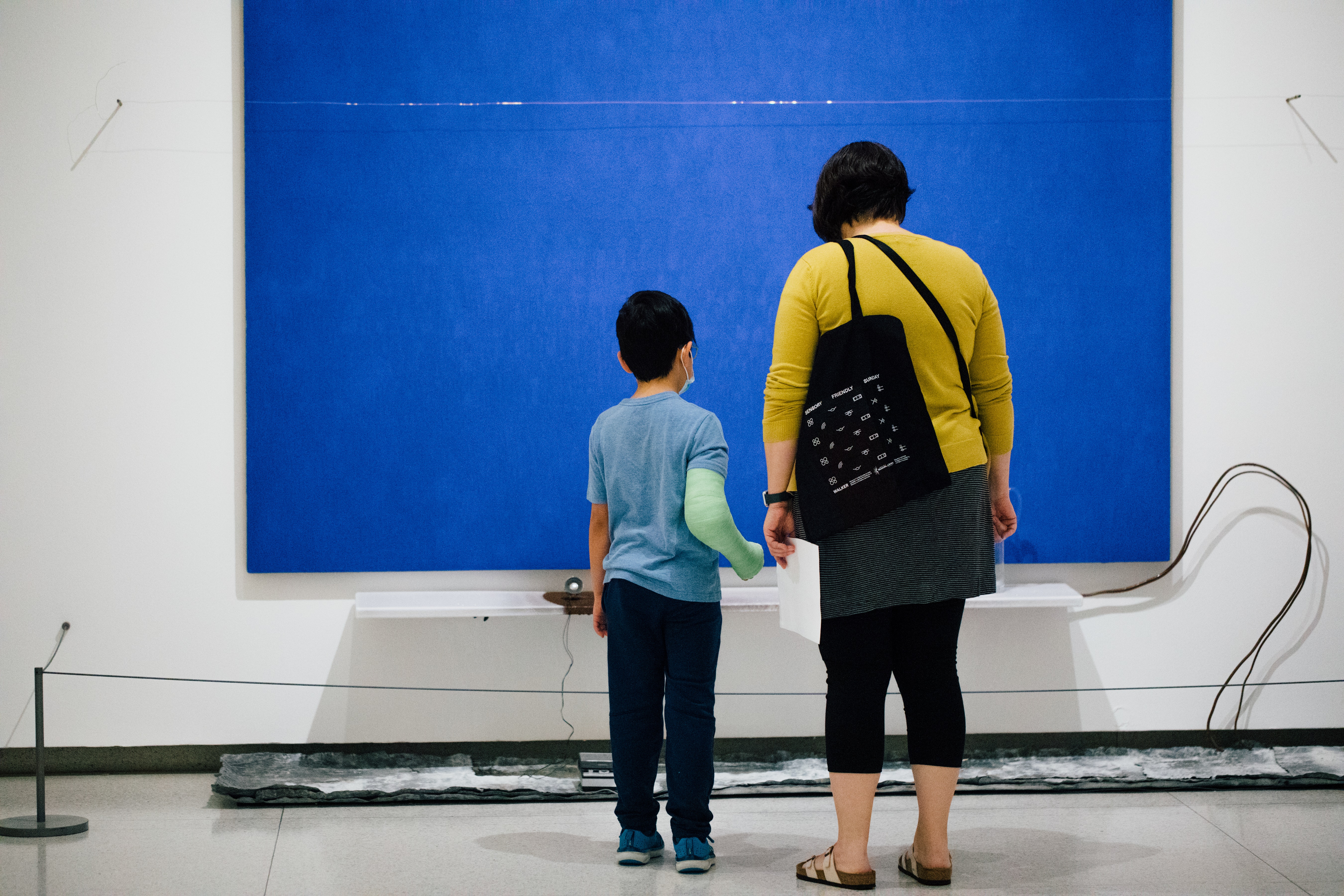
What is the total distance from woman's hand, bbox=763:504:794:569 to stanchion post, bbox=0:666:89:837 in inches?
63.0

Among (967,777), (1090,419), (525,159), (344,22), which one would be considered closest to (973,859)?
(967,777)

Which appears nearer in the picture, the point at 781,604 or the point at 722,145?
the point at 781,604

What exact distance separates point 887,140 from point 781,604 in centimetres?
165

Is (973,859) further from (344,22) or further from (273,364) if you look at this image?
(344,22)

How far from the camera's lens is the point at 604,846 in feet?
7.75

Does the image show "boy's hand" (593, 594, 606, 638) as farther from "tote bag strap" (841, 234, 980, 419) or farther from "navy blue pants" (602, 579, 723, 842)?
"tote bag strap" (841, 234, 980, 419)

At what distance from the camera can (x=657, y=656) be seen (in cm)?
218

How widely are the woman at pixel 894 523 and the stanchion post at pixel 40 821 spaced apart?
166 cm

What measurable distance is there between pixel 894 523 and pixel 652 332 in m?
0.62

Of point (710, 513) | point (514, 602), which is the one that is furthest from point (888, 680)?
point (514, 602)

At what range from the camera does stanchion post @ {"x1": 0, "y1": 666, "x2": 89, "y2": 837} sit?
2.40 metres

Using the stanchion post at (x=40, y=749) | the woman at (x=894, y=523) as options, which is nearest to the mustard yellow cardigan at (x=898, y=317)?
the woman at (x=894, y=523)

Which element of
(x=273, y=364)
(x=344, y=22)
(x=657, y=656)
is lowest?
(x=657, y=656)

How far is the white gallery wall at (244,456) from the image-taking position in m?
3.02
